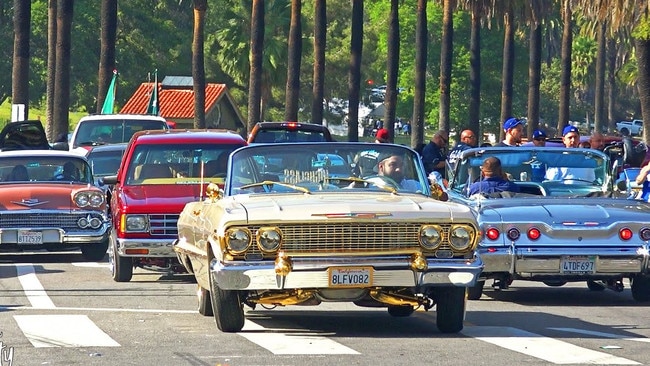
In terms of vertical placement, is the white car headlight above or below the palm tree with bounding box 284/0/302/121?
below

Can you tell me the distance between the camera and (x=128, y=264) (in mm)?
18234

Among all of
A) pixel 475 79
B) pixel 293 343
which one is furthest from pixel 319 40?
pixel 293 343

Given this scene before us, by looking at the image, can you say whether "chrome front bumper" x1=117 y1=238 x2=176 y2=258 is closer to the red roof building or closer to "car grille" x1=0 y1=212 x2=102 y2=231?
"car grille" x1=0 y1=212 x2=102 y2=231

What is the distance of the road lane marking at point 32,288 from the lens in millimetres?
15625

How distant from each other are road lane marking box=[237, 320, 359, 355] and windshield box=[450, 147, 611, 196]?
534 centimetres

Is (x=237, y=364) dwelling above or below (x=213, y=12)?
below

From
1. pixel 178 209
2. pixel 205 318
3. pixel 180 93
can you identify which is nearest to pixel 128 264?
pixel 178 209

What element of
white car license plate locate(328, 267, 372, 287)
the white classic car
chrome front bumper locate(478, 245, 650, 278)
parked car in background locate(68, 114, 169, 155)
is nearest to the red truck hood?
chrome front bumper locate(478, 245, 650, 278)

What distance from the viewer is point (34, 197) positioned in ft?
68.6

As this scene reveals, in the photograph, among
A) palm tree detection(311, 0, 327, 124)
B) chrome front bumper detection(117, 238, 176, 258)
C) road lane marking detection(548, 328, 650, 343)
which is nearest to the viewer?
road lane marking detection(548, 328, 650, 343)

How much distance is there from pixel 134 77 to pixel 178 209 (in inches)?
2741

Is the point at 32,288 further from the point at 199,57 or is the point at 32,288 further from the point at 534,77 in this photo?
the point at 534,77

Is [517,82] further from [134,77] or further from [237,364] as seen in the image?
[237,364]

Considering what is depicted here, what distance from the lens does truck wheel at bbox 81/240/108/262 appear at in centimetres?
2148
